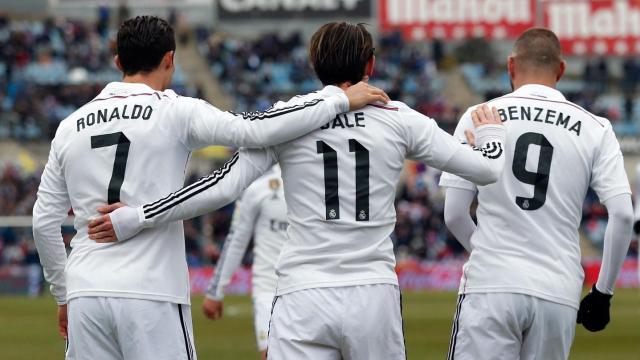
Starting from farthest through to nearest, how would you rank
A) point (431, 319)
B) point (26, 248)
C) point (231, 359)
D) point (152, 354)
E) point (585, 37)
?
point (585, 37) → point (26, 248) → point (431, 319) → point (231, 359) → point (152, 354)

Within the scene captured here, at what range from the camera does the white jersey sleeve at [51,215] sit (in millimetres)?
6160

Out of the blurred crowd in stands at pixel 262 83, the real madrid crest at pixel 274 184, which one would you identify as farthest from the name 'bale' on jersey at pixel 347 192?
the blurred crowd in stands at pixel 262 83

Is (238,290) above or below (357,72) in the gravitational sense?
below

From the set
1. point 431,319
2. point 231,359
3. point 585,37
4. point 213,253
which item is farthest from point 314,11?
point 231,359

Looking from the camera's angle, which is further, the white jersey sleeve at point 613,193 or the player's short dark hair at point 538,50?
the player's short dark hair at point 538,50

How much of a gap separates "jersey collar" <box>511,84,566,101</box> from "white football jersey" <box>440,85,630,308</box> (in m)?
0.07

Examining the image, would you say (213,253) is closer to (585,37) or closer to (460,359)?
(585,37)

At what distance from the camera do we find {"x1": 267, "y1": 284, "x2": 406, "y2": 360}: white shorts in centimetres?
564

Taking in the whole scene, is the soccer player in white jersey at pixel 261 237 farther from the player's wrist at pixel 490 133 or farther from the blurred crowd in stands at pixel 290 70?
the blurred crowd in stands at pixel 290 70

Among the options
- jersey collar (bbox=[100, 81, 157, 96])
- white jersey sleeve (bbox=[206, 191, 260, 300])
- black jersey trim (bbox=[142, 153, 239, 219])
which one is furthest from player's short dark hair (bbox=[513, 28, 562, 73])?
white jersey sleeve (bbox=[206, 191, 260, 300])

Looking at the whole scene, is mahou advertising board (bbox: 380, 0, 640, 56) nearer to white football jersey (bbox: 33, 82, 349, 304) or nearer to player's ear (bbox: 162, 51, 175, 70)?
player's ear (bbox: 162, 51, 175, 70)

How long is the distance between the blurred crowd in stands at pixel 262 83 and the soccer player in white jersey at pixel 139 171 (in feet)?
90.5

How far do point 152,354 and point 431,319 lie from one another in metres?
16.2

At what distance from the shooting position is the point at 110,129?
597cm
